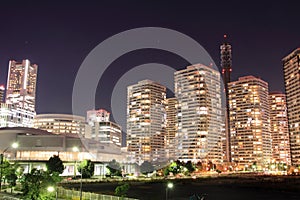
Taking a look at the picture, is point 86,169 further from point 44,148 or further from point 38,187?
point 38,187

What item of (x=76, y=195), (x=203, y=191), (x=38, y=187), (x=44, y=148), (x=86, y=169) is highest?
(x=44, y=148)

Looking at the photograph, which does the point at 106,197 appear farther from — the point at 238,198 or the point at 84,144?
the point at 84,144

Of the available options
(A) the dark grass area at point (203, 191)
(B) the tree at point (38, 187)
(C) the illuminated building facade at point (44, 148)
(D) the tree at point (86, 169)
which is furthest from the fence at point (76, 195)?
(C) the illuminated building facade at point (44, 148)

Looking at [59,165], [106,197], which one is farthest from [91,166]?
[106,197]

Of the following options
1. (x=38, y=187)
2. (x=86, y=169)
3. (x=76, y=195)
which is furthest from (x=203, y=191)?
(x=38, y=187)

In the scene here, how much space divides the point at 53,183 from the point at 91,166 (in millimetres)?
80995

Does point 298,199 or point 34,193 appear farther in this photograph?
point 298,199

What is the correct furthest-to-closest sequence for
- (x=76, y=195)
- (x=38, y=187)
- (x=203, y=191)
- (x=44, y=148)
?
1. (x=44, y=148)
2. (x=203, y=191)
3. (x=76, y=195)
4. (x=38, y=187)

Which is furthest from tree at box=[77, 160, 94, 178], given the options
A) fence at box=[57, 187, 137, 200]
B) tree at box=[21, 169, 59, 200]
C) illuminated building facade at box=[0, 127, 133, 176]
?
tree at box=[21, 169, 59, 200]

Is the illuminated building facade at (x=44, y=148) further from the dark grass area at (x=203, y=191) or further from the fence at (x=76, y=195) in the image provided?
the fence at (x=76, y=195)

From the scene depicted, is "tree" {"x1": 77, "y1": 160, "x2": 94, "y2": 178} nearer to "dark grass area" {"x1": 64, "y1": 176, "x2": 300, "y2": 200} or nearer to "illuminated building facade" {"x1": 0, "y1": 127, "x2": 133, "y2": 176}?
"dark grass area" {"x1": 64, "y1": 176, "x2": 300, "y2": 200}

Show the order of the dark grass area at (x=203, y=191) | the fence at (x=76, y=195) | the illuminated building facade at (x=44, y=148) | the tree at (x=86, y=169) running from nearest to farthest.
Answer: the fence at (x=76, y=195)
the dark grass area at (x=203, y=191)
the tree at (x=86, y=169)
the illuminated building facade at (x=44, y=148)

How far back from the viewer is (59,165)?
4161 inches

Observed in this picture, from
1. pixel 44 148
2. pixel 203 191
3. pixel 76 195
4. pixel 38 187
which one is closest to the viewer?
pixel 38 187
